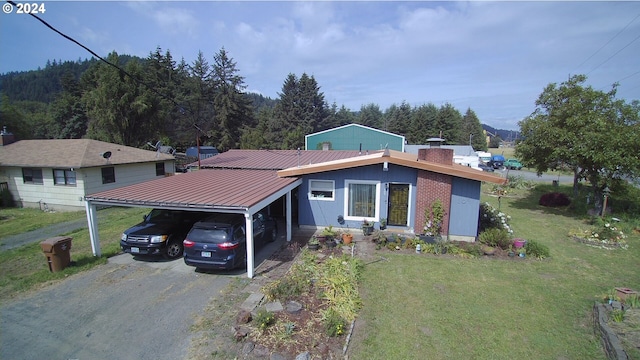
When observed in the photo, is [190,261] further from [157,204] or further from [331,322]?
[331,322]

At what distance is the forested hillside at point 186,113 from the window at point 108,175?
8.38 meters

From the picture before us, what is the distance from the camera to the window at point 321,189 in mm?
12531

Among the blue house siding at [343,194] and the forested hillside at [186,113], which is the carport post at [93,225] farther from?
the forested hillside at [186,113]

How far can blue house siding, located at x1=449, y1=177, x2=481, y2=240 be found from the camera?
36.2ft

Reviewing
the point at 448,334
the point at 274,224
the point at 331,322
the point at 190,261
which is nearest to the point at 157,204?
the point at 190,261

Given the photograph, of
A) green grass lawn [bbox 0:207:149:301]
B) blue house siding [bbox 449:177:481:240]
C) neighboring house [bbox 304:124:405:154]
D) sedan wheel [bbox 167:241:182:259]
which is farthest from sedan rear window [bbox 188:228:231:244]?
neighboring house [bbox 304:124:405:154]

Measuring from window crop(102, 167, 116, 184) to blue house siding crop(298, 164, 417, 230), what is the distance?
524 inches

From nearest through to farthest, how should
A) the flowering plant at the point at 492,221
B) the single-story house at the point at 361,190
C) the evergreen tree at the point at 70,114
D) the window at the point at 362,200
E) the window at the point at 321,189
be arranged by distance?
1. the single-story house at the point at 361,190
2. the window at the point at 362,200
3. the flowering plant at the point at 492,221
4. the window at the point at 321,189
5. the evergreen tree at the point at 70,114

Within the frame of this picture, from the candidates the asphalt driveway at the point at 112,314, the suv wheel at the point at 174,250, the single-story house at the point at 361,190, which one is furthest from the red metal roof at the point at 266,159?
the asphalt driveway at the point at 112,314

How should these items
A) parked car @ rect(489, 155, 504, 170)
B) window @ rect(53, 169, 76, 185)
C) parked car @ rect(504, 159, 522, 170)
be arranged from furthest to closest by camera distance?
1. parked car @ rect(489, 155, 504, 170)
2. parked car @ rect(504, 159, 522, 170)
3. window @ rect(53, 169, 76, 185)

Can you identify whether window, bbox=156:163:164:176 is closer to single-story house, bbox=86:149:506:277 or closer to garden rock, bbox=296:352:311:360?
single-story house, bbox=86:149:506:277

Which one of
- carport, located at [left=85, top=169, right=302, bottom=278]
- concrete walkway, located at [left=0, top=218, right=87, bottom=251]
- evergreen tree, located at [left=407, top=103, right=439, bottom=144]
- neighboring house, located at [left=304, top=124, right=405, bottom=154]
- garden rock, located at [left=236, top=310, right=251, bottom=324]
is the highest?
evergreen tree, located at [left=407, top=103, right=439, bottom=144]

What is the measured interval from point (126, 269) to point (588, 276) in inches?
542

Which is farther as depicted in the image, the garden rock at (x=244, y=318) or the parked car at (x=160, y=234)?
the parked car at (x=160, y=234)
